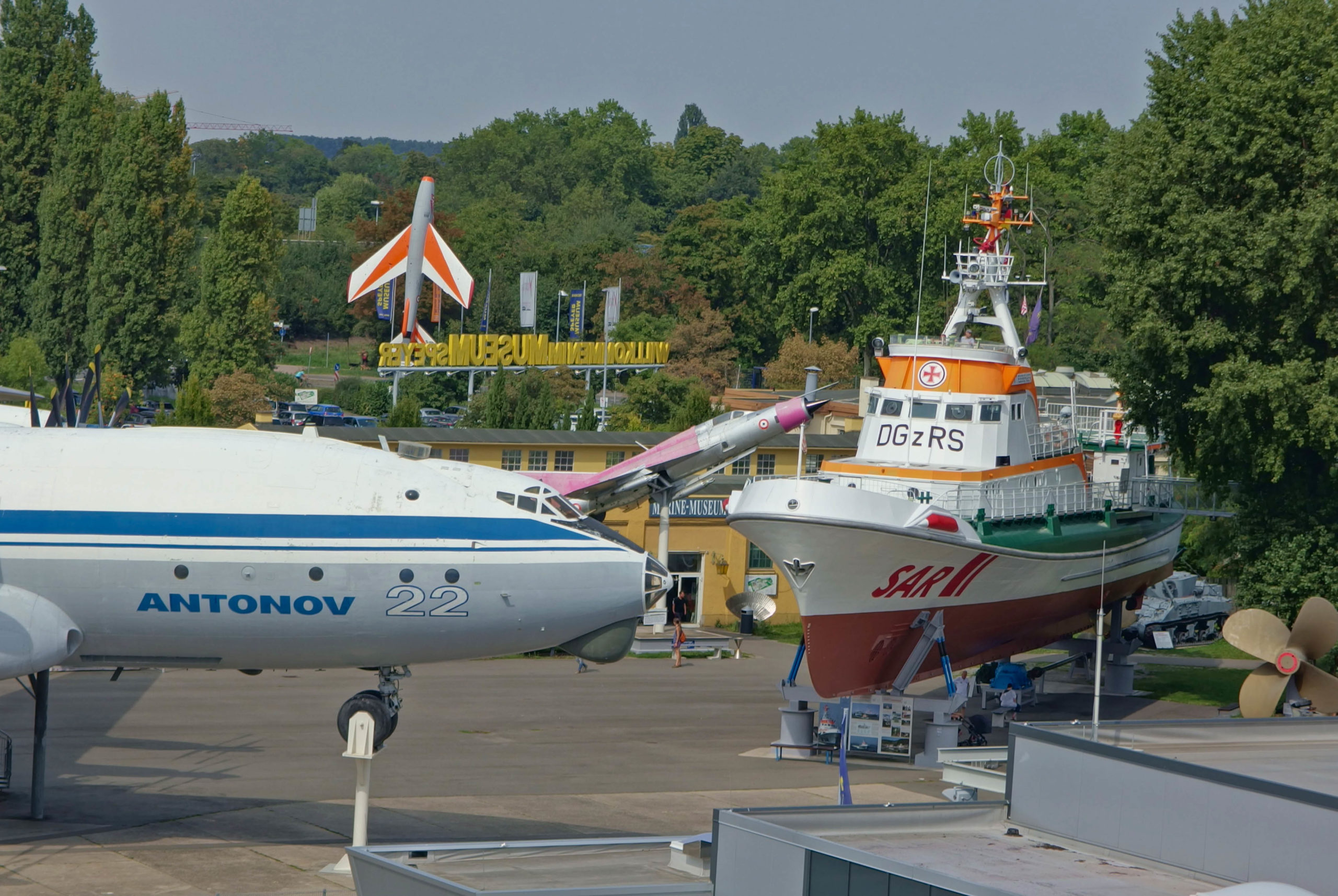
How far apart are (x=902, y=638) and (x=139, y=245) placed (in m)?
63.6

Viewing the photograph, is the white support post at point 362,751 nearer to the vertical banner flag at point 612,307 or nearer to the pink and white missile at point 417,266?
the pink and white missile at point 417,266

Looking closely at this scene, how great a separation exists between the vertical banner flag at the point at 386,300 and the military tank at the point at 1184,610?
49171mm

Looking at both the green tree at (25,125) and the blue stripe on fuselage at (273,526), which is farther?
the green tree at (25,125)

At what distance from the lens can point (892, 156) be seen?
108 metres

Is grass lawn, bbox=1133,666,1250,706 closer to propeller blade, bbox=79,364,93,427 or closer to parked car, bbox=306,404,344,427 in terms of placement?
propeller blade, bbox=79,364,93,427

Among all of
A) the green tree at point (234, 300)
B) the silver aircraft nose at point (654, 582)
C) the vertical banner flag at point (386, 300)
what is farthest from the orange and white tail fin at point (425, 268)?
the silver aircraft nose at point (654, 582)

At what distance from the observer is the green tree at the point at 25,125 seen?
86.6 metres

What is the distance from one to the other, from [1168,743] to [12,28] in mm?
89371

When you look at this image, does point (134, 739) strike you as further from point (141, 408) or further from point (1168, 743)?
point (141, 408)

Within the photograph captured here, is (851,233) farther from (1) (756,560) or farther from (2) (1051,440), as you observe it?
(2) (1051,440)

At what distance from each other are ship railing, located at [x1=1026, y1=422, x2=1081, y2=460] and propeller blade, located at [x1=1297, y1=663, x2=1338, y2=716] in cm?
793

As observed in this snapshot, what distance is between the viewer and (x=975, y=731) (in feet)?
105

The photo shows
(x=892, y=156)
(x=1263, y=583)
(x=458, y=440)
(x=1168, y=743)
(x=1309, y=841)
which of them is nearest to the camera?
(x=1309, y=841)

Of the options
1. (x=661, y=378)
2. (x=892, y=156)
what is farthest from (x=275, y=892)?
(x=892, y=156)
